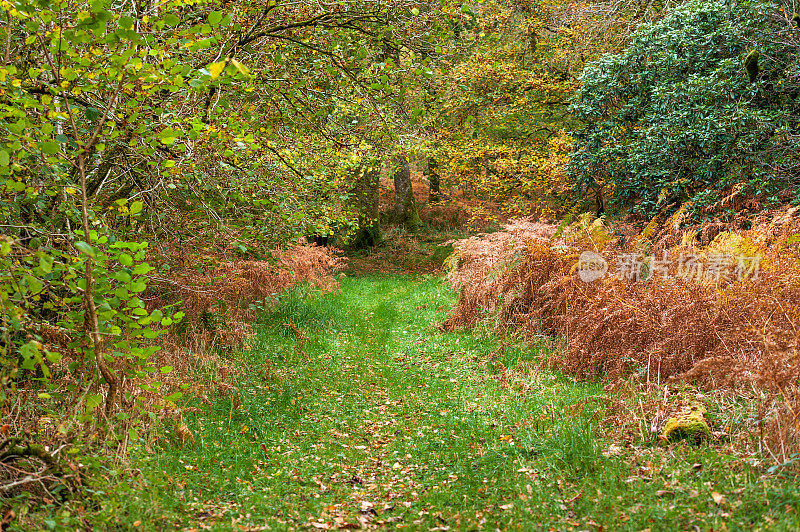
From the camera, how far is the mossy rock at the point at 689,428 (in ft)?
14.4

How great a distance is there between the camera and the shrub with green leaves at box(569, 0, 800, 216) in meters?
8.80

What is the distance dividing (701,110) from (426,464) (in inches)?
315

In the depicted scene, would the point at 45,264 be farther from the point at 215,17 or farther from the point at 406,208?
the point at 406,208

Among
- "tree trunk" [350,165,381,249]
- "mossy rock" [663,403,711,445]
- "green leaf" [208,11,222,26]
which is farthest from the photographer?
"tree trunk" [350,165,381,249]

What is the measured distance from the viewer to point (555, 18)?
15.7 m

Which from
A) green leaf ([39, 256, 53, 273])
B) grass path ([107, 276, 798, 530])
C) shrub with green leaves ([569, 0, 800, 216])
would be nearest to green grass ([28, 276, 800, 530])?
grass path ([107, 276, 798, 530])

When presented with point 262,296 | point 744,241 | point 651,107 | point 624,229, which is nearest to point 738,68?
point 651,107

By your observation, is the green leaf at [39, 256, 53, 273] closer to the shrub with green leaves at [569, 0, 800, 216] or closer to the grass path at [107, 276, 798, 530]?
the grass path at [107, 276, 798, 530]

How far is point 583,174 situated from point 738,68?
11.2ft

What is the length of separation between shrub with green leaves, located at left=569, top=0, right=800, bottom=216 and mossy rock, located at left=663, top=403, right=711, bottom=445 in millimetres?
5843

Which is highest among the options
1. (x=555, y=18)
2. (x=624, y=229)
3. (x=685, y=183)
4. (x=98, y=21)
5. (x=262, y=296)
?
(x=555, y=18)

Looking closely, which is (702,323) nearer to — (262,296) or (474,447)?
(474,447)

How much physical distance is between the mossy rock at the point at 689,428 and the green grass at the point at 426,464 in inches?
8.1

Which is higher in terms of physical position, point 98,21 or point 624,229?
point 98,21
